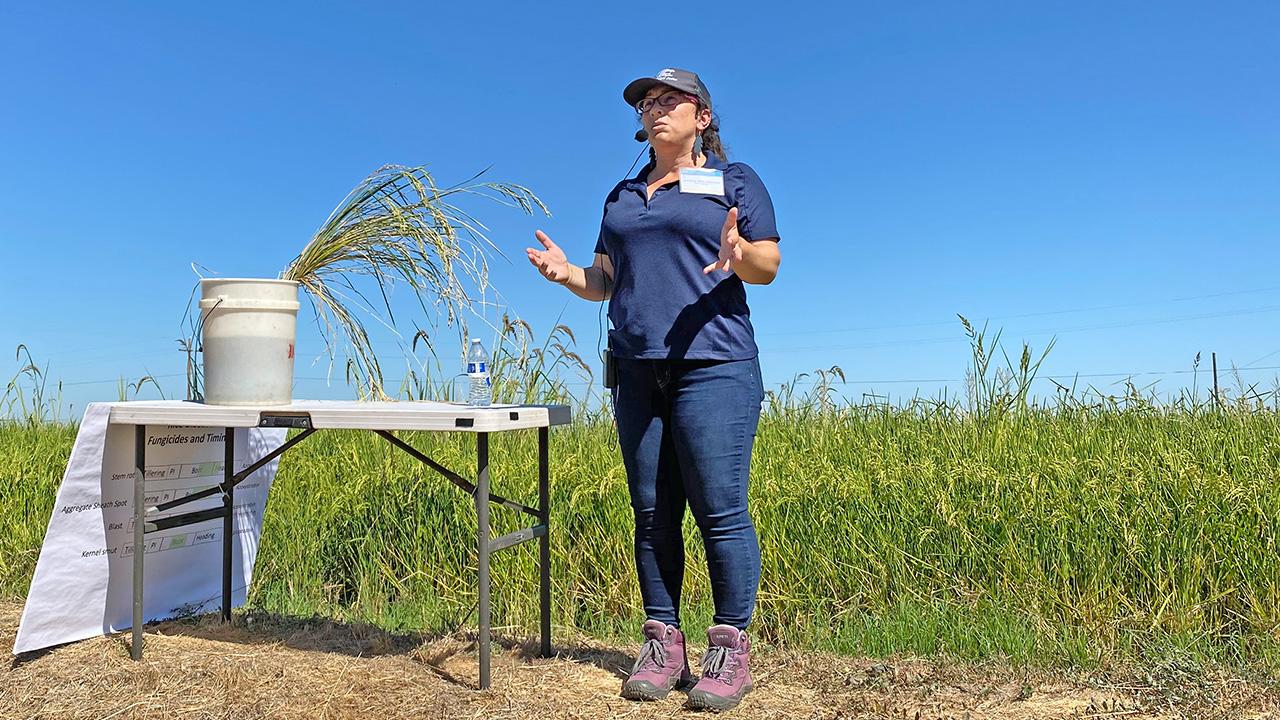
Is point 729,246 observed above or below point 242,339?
above

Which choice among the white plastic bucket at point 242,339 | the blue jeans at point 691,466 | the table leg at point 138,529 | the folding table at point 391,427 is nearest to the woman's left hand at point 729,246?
the blue jeans at point 691,466

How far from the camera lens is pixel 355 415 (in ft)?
9.72

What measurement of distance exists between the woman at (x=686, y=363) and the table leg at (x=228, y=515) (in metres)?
1.71

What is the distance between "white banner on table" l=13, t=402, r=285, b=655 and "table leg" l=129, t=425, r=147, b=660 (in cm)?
11

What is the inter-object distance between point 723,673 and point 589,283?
1218 mm

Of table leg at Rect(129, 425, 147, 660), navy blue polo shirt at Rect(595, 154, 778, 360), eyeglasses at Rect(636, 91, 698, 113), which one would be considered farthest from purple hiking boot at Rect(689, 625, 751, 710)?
table leg at Rect(129, 425, 147, 660)

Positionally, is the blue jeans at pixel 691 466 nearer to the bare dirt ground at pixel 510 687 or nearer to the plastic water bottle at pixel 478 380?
the bare dirt ground at pixel 510 687

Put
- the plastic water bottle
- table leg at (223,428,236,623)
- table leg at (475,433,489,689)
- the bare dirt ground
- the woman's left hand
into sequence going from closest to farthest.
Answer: the woman's left hand → the bare dirt ground → table leg at (475,433,489,689) → the plastic water bottle → table leg at (223,428,236,623)

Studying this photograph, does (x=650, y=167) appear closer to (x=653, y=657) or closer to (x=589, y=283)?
(x=589, y=283)

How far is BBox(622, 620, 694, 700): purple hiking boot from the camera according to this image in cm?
284

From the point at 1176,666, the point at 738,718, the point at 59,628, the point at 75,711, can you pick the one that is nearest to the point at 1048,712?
the point at 1176,666

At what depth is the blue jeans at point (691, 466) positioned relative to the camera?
269 cm

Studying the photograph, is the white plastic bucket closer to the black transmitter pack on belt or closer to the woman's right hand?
the woman's right hand

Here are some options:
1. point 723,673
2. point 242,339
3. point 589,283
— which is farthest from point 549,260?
point 723,673
